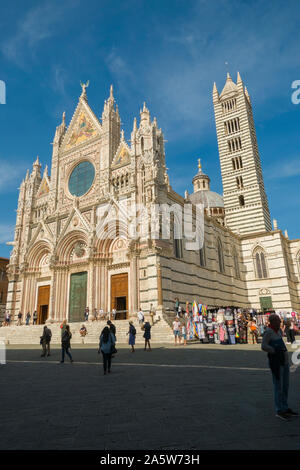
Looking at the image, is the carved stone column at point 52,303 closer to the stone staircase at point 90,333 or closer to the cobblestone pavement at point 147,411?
the stone staircase at point 90,333

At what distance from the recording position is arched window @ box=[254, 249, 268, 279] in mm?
33697

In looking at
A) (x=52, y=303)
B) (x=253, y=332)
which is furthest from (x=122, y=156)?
(x=253, y=332)

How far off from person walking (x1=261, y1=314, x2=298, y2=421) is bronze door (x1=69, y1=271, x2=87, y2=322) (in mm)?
21463

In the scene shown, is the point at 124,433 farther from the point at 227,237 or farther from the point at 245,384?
the point at 227,237

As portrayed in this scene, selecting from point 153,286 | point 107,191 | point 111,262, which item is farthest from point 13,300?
point 153,286

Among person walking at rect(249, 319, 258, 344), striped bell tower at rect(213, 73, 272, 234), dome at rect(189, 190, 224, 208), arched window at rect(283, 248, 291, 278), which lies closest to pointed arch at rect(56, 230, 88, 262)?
person walking at rect(249, 319, 258, 344)

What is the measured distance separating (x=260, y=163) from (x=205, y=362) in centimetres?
3664

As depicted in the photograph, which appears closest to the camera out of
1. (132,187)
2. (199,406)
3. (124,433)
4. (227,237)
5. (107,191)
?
(124,433)

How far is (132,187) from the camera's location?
23.4 metres

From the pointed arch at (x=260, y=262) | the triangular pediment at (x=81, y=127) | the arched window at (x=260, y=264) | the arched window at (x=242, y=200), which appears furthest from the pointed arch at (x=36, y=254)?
the arched window at (x=242, y=200)

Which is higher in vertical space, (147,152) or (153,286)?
(147,152)

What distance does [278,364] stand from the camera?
4203mm

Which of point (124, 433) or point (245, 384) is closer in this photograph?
point (124, 433)

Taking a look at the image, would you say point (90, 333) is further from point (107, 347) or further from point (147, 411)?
point (147, 411)
